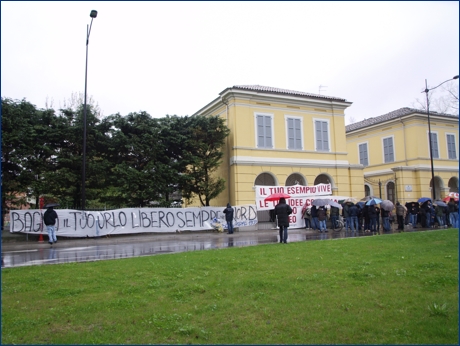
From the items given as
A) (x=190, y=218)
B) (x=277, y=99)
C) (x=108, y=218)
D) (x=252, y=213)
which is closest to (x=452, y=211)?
(x=252, y=213)

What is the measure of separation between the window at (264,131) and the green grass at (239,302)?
779 inches

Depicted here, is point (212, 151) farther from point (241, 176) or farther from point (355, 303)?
point (355, 303)

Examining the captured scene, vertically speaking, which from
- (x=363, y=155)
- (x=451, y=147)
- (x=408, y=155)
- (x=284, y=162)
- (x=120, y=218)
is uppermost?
(x=451, y=147)

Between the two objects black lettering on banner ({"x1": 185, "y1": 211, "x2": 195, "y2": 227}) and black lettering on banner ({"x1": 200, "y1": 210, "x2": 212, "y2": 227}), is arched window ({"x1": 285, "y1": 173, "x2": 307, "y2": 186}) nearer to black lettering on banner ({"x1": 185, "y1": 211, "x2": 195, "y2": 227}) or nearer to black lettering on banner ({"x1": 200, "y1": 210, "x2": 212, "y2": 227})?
black lettering on banner ({"x1": 200, "y1": 210, "x2": 212, "y2": 227})

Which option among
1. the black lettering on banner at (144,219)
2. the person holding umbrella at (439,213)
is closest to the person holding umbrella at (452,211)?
the person holding umbrella at (439,213)

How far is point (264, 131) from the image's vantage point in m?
29.8

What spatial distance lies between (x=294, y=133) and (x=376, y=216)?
11.2 meters

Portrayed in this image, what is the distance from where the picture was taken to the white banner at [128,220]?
2042 centimetres

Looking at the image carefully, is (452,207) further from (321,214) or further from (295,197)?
(295,197)

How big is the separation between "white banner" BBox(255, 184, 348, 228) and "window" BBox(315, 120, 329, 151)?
5.36 meters

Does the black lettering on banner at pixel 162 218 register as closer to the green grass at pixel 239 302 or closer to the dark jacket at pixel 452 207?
the green grass at pixel 239 302

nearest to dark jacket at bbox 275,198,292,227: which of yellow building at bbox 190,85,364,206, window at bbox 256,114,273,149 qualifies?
yellow building at bbox 190,85,364,206

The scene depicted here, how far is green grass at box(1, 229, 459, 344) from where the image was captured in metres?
5.13

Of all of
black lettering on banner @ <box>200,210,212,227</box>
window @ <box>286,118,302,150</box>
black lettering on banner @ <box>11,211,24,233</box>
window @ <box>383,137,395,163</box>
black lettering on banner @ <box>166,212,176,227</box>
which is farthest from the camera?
window @ <box>383,137,395,163</box>
